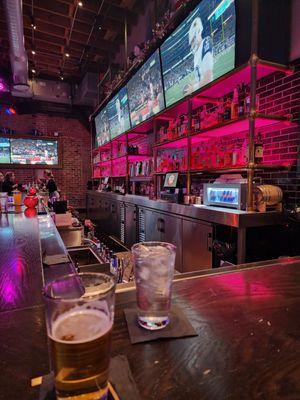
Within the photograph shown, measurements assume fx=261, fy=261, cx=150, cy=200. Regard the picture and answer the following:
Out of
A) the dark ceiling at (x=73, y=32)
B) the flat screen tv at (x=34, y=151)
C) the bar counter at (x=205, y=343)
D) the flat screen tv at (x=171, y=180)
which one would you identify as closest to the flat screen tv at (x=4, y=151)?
the flat screen tv at (x=34, y=151)

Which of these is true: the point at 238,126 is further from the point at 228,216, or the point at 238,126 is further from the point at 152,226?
the point at 152,226

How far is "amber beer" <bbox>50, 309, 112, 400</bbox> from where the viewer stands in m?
0.35

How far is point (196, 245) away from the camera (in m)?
2.86

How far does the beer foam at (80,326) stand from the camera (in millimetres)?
368

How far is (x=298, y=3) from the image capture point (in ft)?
8.25

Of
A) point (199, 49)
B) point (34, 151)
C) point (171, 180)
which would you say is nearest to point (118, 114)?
point (171, 180)

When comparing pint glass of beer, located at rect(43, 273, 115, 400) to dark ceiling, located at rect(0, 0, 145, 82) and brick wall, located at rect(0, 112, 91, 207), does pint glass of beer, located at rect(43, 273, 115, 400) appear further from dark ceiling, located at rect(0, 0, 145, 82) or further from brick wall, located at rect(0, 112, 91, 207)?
brick wall, located at rect(0, 112, 91, 207)

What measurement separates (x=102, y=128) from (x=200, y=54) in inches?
187

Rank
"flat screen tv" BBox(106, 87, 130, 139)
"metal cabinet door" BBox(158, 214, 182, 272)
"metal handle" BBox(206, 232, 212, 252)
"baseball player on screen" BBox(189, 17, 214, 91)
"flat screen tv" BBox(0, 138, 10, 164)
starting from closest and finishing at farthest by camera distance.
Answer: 1. "metal handle" BBox(206, 232, 212, 252)
2. "baseball player on screen" BBox(189, 17, 214, 91)
3. "metal cabinet door" BBox(158, 214, 182, 272)
4. "flat screen tv" BBox(106, 87, 130, 139)
5. "flat screen tv" BBox(0, 138, 10, 164)

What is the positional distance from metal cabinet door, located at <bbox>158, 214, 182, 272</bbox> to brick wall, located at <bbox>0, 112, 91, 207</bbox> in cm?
629

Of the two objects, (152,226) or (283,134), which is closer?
(283,134)

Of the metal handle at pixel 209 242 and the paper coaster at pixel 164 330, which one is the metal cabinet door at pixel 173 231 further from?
the paper coaster at pixel 164 330

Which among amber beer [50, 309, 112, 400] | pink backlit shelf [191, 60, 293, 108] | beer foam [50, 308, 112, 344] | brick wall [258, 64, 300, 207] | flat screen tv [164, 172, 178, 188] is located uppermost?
pink backlit shelf [191, 60, 293, 108]

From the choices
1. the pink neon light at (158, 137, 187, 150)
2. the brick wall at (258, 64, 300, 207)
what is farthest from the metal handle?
the pink neon light at (158, 137, 187, 150)
